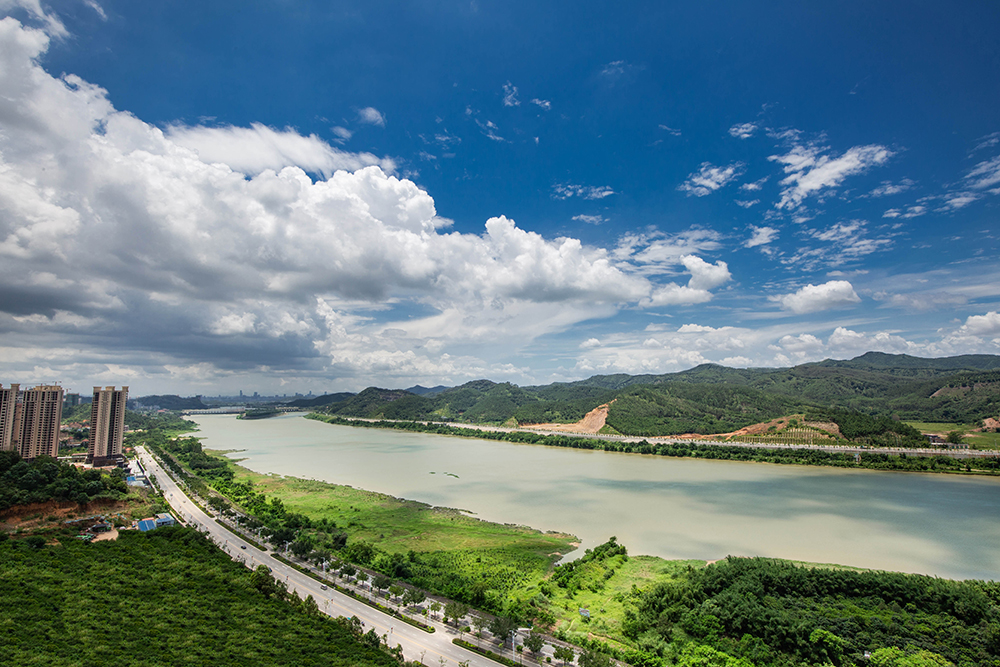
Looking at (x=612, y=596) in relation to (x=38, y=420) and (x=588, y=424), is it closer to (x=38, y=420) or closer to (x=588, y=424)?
(x=38, y=420)

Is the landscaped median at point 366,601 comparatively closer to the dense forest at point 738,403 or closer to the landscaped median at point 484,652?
the landscaped median at point 484,652

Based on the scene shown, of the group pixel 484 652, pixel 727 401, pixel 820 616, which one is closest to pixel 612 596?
pixel 484 652

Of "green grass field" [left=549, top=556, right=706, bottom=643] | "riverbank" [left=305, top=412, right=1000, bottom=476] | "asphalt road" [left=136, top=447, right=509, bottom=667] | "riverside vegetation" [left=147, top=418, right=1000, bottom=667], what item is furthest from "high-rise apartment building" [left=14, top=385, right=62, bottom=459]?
"riverbank" [left=305, top=412, right=1000, bottom=476]

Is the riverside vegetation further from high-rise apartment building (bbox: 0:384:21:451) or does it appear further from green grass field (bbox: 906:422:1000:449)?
green grass field (bbox: 906:422:1000:449)

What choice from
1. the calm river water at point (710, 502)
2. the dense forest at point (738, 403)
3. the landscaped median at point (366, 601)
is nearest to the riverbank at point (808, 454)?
the calm river water at point (710, 502)

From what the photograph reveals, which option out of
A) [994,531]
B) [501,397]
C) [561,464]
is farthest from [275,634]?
[501,397]

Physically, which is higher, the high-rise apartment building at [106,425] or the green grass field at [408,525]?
the high-rise apartment building at [106,425]

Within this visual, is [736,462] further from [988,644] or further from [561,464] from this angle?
[988,644]
